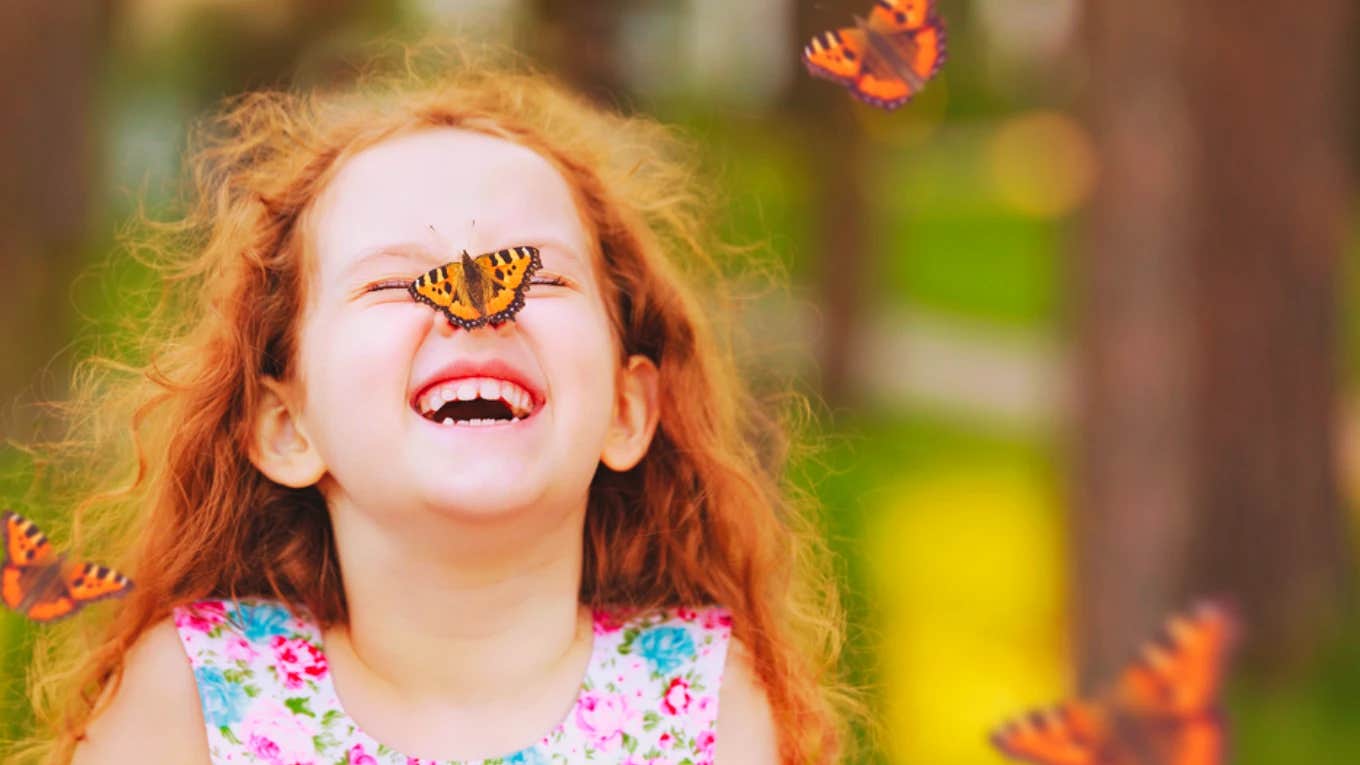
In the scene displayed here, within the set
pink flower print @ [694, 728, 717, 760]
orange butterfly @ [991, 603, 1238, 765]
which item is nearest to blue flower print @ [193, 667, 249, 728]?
pink flower print @ [694, 728, 717, 760]

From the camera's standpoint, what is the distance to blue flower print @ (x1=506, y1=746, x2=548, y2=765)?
165 centimetres

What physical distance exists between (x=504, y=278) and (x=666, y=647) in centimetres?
50

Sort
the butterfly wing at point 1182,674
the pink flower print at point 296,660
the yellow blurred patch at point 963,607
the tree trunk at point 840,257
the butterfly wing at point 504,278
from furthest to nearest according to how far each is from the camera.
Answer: the tree trunk at point 840,257
the yellow blurred patch at point 963,607
the pink flower print at point 296,660
the butterfly wing at point 504,278
the butterfly wing at point 1182,674

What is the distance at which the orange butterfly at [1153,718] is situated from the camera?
135 centimetres

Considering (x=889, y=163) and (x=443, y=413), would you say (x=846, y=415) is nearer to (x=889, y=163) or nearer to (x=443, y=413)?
(x=889, y=163)

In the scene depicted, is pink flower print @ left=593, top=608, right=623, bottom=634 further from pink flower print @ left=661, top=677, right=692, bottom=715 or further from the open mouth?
the open mouth

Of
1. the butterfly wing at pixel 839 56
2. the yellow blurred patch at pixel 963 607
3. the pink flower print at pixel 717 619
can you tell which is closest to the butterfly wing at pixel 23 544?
the pink flower print at pixel 717 619

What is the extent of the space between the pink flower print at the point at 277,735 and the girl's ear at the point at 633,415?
395 mm

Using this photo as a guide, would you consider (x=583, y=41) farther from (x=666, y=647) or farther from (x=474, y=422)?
(x=474, y=422)

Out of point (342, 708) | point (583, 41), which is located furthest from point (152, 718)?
point (583, 41)

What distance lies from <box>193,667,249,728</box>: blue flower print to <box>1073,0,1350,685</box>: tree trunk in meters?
2.56

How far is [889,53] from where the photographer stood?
160 centimetres

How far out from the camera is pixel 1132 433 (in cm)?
382

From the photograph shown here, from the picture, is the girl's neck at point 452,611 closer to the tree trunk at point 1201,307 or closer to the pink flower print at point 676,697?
the pink flower print at point 676,697
